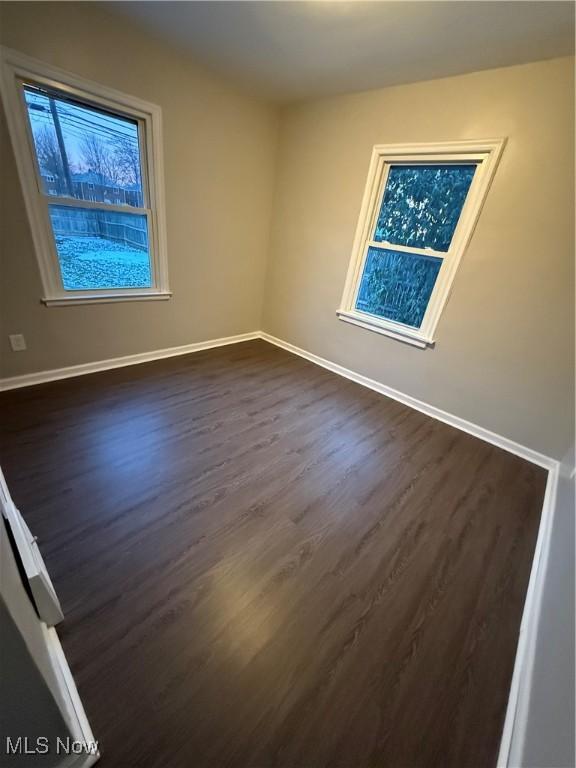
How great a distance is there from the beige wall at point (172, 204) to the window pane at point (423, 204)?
1.39m

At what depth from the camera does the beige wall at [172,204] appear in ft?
6.06

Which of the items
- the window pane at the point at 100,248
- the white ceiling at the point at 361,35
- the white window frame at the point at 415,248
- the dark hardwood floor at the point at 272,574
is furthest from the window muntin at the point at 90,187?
the white window frame at the point at 415,248

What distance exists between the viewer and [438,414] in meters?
2.71

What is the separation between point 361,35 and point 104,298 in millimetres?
2496

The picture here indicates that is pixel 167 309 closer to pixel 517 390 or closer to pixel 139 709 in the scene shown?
pixel 139 709

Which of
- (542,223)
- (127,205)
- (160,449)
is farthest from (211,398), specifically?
(542,223)

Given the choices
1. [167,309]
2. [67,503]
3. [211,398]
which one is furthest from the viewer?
[167,309]

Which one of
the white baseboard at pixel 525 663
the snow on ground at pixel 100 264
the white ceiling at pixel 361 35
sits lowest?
the white baseboard at pixel 525 663

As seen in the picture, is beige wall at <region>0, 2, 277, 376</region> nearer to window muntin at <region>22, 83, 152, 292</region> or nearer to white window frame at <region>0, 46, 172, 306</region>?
white window frame at <region>0, 46, 172, 306</region>

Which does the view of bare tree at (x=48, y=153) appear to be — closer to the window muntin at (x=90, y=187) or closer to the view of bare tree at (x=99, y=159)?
the window muntin at (x=90, y=187)

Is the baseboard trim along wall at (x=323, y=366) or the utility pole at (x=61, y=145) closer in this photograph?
the utility pole at (x=61, y=145)

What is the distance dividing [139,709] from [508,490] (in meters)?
2.21

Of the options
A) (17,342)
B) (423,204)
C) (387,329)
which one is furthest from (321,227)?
(17,342)

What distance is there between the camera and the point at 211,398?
8.28ft
